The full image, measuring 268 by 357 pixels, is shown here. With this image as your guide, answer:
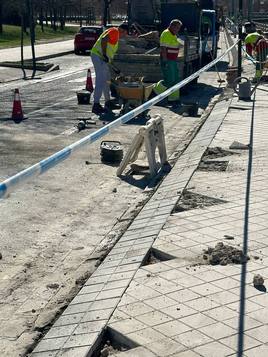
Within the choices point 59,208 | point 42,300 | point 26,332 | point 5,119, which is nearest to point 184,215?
point 59,208

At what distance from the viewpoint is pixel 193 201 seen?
7578mm

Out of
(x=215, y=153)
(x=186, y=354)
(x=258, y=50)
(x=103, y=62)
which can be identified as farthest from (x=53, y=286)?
(x=258, y=50)

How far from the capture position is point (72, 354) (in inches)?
167

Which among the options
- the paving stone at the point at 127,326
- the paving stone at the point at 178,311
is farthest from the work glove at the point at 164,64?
the paving stone at the point at 127,326

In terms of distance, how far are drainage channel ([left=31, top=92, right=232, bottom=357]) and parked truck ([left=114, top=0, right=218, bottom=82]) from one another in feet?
32.6

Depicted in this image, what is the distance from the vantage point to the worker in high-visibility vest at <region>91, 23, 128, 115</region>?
50.1ft

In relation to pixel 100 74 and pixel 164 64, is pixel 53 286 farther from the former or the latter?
pixel 164 64

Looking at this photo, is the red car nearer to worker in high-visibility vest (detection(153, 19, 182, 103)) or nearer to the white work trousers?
worker in high-visibility vest (detection(153, 19, 182, 103))

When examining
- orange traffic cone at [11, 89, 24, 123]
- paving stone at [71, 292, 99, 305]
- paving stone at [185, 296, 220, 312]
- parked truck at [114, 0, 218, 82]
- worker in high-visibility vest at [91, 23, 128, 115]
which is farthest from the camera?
parked truck at [114, 0, 218, 82]

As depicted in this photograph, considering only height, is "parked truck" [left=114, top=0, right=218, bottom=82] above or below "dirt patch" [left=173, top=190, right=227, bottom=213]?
above

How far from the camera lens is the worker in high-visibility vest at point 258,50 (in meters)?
19.4

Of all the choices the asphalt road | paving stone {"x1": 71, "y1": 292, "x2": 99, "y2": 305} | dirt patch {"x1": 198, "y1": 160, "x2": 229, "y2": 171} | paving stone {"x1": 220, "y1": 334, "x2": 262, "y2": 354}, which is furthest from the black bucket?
paving stone {"x1": 220, "y1": 334, "x2": 262, "y2": 354}

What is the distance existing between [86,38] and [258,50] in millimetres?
19315

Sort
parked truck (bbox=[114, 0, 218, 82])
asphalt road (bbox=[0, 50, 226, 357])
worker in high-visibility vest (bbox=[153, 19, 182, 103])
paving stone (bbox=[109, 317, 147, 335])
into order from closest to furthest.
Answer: paving stone (bbox=[109, 317, 147, 335]) → asphalt road (bbox=[0, 50, 226, 357]) → worker in high-visibility vest (bbox=[153, 19, 182, 103]) → parked truck (bbox=[114, 0, 218, 82])
